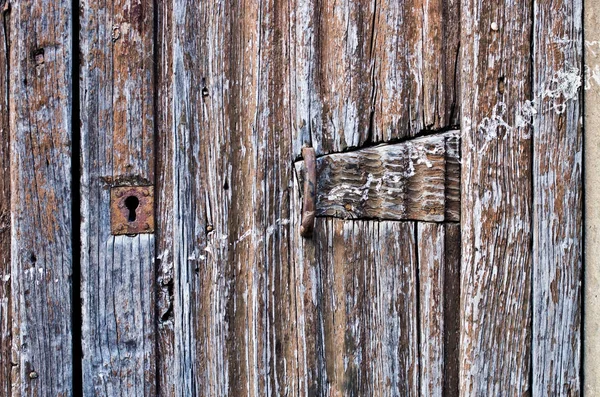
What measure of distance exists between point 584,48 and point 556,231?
424 millimetres

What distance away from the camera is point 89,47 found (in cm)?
131

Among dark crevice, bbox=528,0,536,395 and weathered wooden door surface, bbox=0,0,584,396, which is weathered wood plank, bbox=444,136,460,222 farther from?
dark crevice, bbox=528,0,536,395

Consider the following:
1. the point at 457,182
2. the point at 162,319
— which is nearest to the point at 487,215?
the point at 457,182

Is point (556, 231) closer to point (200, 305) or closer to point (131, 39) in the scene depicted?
point (200, 305)

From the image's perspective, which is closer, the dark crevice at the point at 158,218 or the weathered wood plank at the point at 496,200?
the weathered wood plank at the point at 496,200

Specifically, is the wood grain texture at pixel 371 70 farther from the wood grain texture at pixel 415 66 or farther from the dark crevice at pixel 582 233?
the dark crevice at pixel 582 233

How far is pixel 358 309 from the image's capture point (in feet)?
4.28

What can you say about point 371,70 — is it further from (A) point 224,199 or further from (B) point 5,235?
(B) point 5,235

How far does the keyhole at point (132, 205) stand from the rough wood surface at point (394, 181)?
16.0 inches

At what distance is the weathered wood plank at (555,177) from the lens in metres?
1.23

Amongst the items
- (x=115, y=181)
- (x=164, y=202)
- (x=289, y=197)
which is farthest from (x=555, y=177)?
(x=115, y=181)

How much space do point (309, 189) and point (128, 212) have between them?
1.47 ft

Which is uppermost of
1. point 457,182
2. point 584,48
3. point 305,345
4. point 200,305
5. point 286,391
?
point 584,48

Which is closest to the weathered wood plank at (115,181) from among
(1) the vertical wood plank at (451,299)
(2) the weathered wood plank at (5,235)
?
(2) the weathered wood plank at (5,235)
